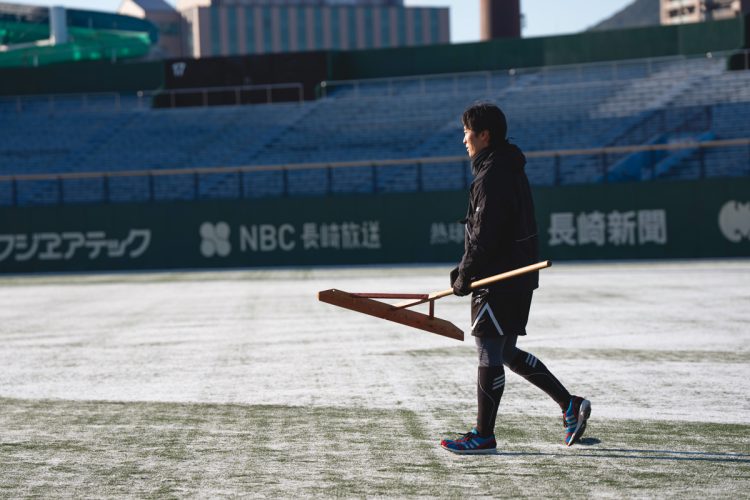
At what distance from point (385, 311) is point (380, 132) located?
107 feet

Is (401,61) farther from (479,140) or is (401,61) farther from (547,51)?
(479,140)

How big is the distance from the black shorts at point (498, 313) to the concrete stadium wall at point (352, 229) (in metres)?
25.6

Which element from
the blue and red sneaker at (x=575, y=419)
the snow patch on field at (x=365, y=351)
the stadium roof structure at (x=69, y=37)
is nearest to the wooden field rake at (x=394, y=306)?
the blue and red sneaker at (x=575, y=419)

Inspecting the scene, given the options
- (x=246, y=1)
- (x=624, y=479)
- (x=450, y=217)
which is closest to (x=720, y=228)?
(x=450, y=217)

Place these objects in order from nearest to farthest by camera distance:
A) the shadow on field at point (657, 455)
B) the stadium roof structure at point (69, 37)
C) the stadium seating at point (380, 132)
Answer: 1. the shadow on field at point (657, 455)
2. the stadium seating at point (380, 132)
3. the stadium roof structure at point (69, 37)

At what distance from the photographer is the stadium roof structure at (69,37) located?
2002 inches

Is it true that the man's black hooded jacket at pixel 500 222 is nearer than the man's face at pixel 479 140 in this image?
Yes

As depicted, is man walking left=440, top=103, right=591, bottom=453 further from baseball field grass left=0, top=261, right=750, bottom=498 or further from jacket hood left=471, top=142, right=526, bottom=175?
baseball field grass left=0, top=261, right=750, bottom=498

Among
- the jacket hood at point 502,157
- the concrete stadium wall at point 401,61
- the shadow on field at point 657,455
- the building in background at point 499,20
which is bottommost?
the shadow on field at point 657,455

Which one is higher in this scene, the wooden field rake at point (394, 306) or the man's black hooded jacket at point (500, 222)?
the man's black hooded jacket at point (500, 222)

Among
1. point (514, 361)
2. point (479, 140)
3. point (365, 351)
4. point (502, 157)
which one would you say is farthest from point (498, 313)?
point (365, 351)

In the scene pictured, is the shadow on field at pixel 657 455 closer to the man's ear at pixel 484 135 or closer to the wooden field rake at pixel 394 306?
the wooden field rake at pixel 394 306

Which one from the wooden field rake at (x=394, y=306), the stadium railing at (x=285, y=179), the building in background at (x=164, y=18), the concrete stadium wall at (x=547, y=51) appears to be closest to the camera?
the wooden field rake at (x=394, y=306)

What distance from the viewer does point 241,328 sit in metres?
13.6
